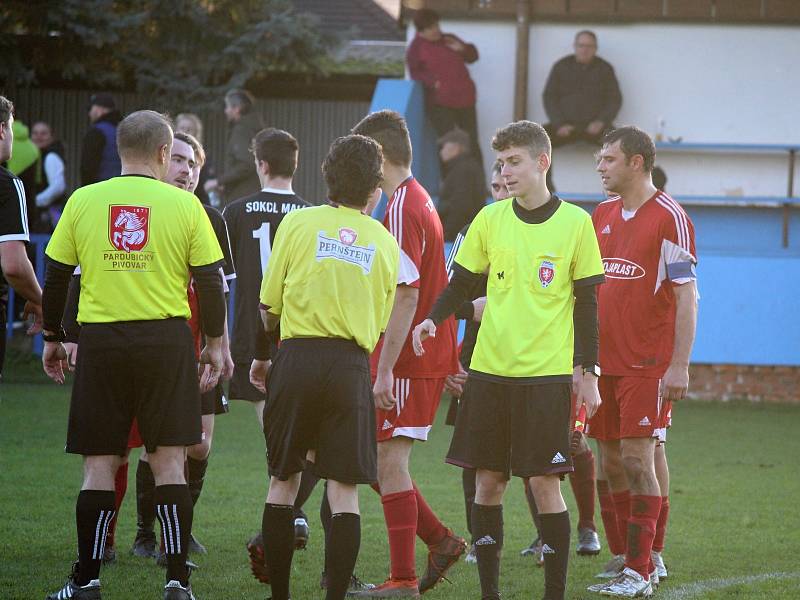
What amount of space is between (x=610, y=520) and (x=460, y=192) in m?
7.09

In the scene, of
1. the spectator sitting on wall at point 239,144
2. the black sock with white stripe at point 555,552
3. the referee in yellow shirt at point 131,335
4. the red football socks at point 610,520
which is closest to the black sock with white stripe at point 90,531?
the referee in yellow shirt at point 131,335

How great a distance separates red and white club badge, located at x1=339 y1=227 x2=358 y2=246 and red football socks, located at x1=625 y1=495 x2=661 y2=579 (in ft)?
6.57

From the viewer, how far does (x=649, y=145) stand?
21.1 feet

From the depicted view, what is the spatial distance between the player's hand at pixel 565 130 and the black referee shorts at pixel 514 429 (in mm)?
10177

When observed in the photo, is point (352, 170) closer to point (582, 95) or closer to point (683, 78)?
point (582, 95)

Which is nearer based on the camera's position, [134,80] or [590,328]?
[590,328]

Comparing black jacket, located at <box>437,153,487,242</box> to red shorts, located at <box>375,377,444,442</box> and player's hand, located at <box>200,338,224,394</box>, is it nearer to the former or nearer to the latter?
red shorts, located at <box>375,377,444,442</box>

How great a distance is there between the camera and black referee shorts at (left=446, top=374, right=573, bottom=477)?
17.7ft

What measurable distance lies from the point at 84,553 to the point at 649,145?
3308 millimetres

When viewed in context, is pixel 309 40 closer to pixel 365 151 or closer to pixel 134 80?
pixel 134 80

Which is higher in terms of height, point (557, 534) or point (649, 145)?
point (649, 145)

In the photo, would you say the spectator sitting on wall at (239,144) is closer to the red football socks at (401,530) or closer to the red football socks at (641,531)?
the red football socks at (401,530)

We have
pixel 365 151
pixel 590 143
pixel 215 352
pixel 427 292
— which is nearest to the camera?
pixel 365 151

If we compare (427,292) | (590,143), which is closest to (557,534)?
(427,292)
